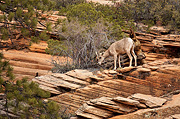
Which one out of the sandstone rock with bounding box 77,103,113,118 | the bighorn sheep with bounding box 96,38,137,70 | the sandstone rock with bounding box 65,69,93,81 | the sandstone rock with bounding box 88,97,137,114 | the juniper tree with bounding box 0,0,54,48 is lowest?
the sandstone rock with bounding box 77,103,113,118

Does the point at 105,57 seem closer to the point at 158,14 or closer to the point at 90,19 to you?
the point at 90,19

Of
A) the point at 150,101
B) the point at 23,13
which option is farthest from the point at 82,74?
the point at 23,13

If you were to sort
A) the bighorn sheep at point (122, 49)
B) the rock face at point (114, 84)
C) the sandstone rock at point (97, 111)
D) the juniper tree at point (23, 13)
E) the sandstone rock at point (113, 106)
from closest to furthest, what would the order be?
the juniper tree at point (23, 13)
the sandstone rock at point (113, 106)
the sandstone rock at point (97, 111)
the rock face at point (114, 84)
the bighorn sheep at point (122, 49)

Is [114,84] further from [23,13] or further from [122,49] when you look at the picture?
[23,13]

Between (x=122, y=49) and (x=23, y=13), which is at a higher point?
(x=23, y=13)

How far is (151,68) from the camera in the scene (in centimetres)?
1009

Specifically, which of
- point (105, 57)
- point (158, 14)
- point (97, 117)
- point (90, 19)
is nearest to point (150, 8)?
point (158, 14)

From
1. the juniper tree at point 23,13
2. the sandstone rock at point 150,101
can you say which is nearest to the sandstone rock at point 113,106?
the sandstone rock at point 150,101

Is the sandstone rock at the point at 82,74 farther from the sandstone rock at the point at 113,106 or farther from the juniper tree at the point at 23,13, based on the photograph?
the juniper tree at the point at 23,13

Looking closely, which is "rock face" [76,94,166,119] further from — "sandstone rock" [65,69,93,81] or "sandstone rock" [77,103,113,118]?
"sandstone rock" [65,69,93,81]

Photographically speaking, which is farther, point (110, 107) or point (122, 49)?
point (122, 49)

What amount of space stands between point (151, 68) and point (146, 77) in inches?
19.7

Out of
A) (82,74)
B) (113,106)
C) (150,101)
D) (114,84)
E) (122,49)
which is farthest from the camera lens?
(122,49)

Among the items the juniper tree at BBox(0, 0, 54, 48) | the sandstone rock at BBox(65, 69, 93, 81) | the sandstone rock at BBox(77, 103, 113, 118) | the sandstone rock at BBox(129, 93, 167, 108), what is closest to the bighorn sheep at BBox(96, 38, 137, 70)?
the sandstone rock at BBox(65, 69, 93, 81)
